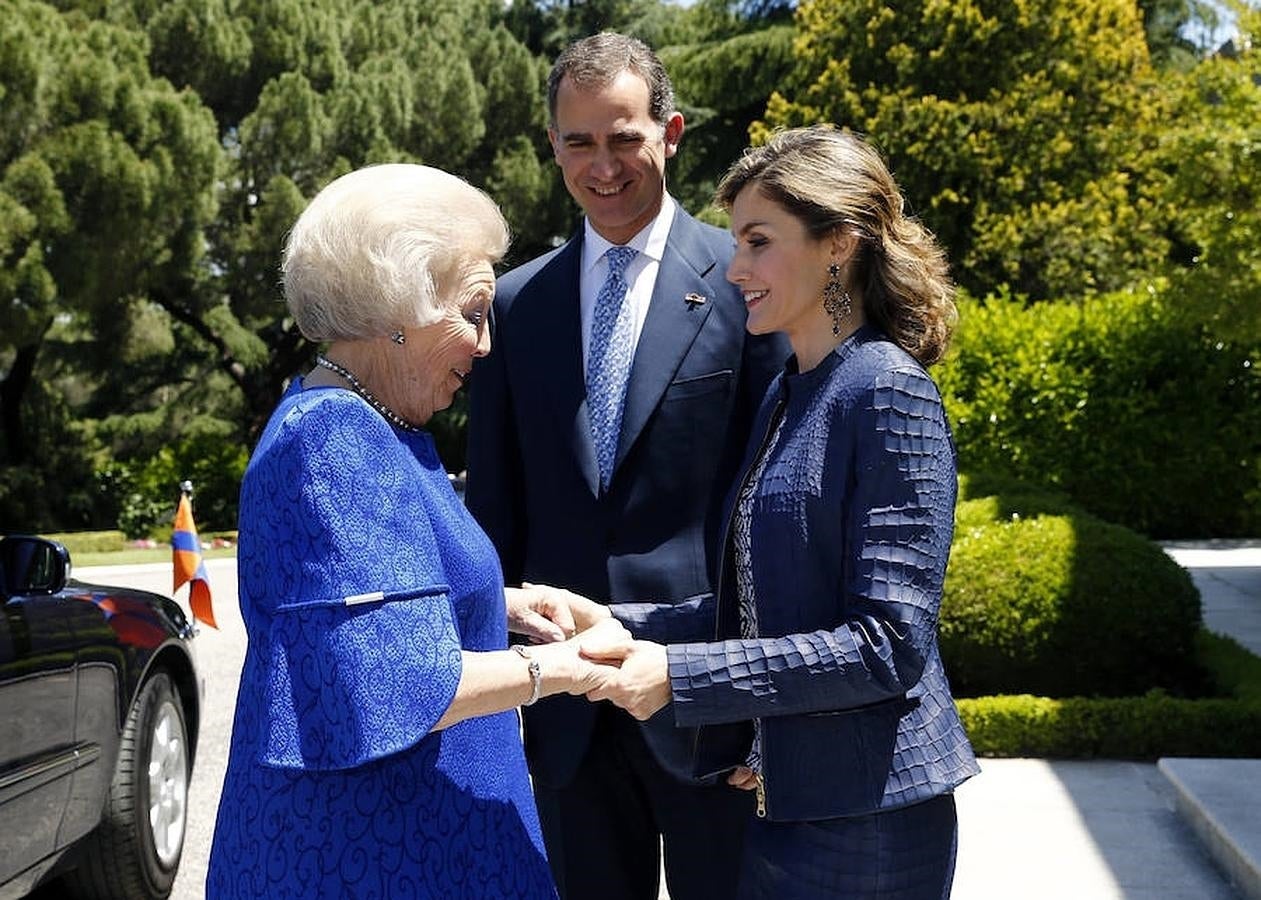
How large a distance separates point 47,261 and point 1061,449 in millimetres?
13178

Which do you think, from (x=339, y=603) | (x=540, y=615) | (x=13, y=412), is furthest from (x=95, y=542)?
(x=339, y=603)

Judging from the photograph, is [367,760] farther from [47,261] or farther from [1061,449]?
[47,261]

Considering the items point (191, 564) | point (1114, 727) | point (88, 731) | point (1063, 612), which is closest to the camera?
point (88, 731)

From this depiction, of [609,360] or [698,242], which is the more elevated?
[698,242]

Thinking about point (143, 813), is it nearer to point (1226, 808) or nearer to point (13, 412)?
point (1226, 808)

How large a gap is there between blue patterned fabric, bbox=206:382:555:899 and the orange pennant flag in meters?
9.19

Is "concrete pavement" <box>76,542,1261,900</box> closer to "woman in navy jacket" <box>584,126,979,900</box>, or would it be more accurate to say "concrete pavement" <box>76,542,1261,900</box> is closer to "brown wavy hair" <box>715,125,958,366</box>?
"woman in navy jacket" <box>584,126,979,900</box>

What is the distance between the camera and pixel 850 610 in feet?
6.64

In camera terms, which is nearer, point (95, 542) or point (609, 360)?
point (609, 360)

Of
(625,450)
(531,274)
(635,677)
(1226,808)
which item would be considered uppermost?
(531,274)

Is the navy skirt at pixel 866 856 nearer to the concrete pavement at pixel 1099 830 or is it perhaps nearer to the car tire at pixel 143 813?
the concrete pavement at pixel 1099 830

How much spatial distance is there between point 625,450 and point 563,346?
286 mm

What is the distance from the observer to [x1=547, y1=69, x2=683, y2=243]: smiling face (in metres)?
2.87

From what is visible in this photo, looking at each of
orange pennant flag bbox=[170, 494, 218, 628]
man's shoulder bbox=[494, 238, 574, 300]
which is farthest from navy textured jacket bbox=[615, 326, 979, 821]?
orange pennant flag bbox=[170, 494, 218, 628]
